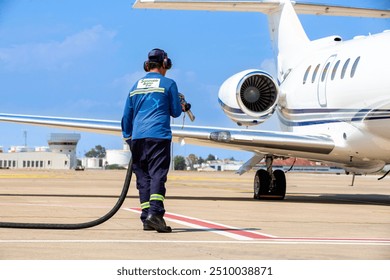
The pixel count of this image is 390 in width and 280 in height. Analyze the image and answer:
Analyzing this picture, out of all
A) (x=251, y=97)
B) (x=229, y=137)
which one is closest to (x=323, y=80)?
(x=251, y=97)

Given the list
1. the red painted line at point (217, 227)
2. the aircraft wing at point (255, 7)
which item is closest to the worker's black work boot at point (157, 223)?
the red painted line at point (217, 227)

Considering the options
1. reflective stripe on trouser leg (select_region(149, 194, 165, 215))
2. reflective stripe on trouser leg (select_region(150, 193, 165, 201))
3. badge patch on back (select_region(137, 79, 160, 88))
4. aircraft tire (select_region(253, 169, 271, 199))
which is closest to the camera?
reflective stripe on trouser leg (select_region(149, 194, 165, 215))

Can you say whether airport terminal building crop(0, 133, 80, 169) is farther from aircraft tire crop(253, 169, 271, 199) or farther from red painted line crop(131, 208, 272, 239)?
red painted line crop(131, 208, 272, 239)

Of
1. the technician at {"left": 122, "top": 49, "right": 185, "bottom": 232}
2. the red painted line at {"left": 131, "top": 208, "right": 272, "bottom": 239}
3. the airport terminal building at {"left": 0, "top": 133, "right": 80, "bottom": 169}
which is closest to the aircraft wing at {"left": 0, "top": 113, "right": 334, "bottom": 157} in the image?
the red painted line at {"left": 131, "top": 208, "right": 272, "bottom": 239}

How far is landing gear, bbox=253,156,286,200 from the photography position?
21.1 metres

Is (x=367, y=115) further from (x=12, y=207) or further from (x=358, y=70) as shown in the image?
(x=12, y=207)

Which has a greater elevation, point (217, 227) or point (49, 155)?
point (49, 155)

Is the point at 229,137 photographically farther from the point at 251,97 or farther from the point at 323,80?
the point at 323,80

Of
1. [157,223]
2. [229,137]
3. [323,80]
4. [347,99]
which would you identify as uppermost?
[323,80]

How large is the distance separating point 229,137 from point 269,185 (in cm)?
213

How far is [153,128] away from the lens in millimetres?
10414

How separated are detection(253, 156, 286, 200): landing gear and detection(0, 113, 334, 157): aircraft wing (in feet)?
1.97
